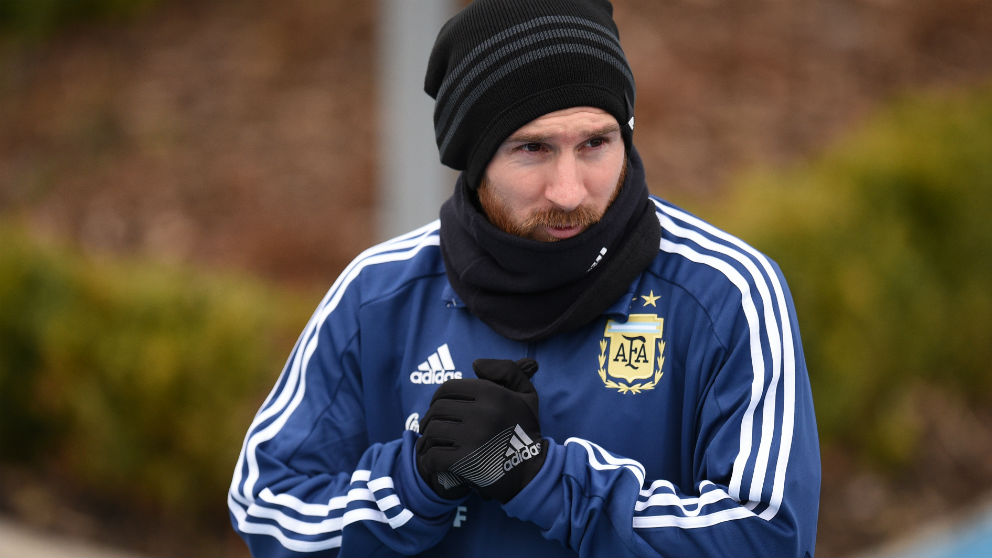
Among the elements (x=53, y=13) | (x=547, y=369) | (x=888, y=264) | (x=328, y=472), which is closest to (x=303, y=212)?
(x=53, y=13)

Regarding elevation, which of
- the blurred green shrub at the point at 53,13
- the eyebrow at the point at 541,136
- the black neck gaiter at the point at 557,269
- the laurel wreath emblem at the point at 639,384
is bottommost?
the laurel wreath emblem at the point at 639,384

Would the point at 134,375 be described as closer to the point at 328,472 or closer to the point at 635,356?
the point at 328,472

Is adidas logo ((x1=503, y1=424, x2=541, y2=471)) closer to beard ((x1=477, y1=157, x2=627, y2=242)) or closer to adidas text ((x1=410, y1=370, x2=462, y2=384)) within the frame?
adidas text ((x1=410, y1=370, x2=462, y2=384))

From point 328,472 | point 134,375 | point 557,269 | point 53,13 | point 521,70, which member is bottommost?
point 134,375

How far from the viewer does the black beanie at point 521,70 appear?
1.97 m

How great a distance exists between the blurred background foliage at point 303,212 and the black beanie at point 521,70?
8.55 feet

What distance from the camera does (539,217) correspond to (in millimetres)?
2051

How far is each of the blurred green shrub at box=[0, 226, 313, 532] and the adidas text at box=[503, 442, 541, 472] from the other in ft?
8.78

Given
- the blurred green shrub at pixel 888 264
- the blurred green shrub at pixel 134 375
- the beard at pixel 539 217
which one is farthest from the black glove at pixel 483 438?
the blurred green shrub at pixel 888 264

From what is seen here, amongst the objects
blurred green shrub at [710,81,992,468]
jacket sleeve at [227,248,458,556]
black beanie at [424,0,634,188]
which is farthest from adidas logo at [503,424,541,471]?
blurred green shrub at [710,81,992,468]

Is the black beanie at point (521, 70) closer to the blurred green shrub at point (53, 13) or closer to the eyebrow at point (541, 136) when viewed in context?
the eyebrow at point (541, 136)

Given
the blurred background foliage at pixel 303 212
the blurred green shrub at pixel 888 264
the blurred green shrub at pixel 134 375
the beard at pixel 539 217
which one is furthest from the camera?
the blurred green shrub at pixel 888 264

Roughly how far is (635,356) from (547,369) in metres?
0.18

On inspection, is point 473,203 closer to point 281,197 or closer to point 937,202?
point 937,202
